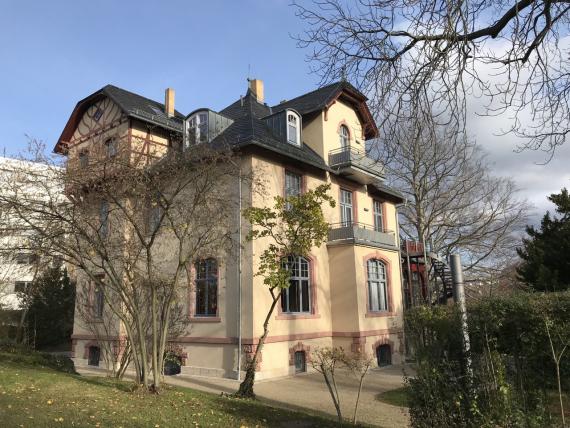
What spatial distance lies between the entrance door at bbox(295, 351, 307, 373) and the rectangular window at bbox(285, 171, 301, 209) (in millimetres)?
5407

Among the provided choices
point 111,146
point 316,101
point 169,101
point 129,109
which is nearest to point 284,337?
point 111,146

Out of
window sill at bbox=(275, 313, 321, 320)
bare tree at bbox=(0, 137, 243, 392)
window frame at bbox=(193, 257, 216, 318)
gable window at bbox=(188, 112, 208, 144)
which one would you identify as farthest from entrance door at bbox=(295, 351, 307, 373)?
gable window at bbox=(188, 112, 208, 144)

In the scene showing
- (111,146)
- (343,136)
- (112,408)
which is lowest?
(112,408)

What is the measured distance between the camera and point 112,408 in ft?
24.1

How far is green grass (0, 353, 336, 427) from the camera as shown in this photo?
643 centimetres

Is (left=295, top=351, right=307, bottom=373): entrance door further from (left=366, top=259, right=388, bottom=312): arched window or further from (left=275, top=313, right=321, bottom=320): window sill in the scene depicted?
(left=366, top=259, right=388, bottom=312): arched window

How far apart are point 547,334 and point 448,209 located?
956 inches

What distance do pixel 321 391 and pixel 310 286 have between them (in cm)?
529

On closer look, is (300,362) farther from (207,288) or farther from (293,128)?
(293,128)

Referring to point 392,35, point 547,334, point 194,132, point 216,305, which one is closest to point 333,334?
point 216,305

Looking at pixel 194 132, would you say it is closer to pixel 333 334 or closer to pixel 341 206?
pixel 341 206

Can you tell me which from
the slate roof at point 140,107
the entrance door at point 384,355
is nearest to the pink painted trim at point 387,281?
the entrance door at point 384,355

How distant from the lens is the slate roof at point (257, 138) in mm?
15961

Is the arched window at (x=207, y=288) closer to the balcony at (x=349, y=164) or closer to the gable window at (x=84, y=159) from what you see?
the gable window at (x=84, y=159)
